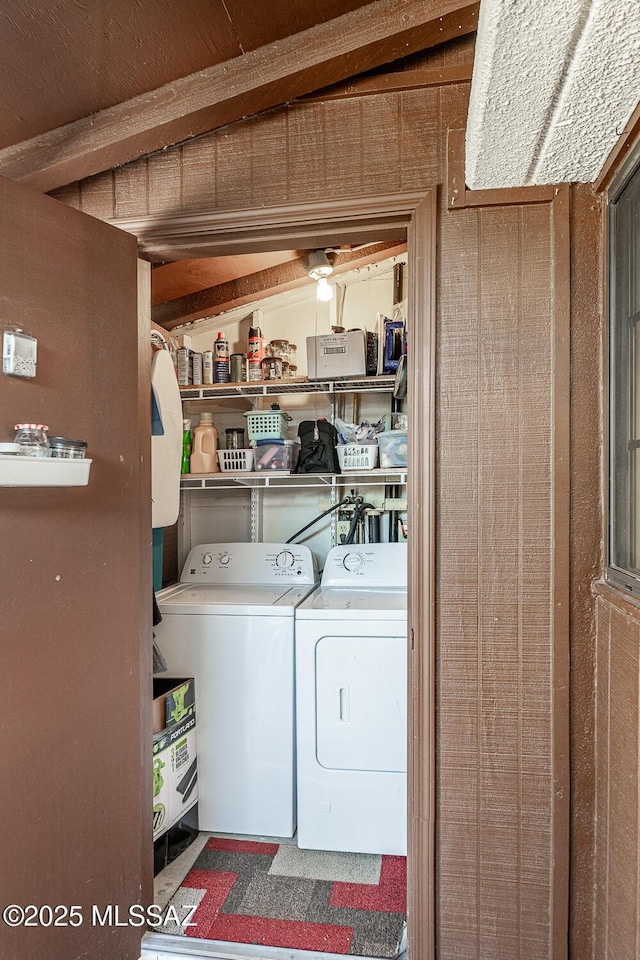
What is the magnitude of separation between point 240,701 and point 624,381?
169 cm

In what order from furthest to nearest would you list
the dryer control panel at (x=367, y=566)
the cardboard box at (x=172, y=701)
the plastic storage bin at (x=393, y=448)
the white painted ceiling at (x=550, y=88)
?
1. the plastic storage bin at (x=393, y=448)
2. the dryer control panel at (x=367, y=566)
3. the cardboard box at (x=172, y=701)
4. the white painted ceiling at (x=550, y=88)

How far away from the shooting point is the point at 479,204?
51.6 inches

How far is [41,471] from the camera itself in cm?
112

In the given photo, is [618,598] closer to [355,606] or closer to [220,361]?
[355,606]

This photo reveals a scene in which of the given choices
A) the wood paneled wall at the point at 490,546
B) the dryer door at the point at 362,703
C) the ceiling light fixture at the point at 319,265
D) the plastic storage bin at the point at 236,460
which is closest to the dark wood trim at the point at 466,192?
the wood paneled wall at the point at 490,546

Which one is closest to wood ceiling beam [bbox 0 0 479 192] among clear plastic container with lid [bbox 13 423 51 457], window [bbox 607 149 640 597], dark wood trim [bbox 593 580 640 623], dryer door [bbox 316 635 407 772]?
window [bbox 607 149 640 597]

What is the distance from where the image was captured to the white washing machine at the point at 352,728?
6.42ft

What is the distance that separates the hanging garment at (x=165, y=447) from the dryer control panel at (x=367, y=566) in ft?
2.89

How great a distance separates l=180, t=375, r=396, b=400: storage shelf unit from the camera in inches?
104

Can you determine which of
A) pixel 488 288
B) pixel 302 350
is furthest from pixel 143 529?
pixel 302 350

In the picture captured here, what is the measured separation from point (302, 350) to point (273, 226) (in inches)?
64.0

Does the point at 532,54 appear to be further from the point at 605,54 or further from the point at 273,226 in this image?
the point at 273,226

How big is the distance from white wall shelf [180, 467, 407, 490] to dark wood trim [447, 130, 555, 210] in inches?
53.8

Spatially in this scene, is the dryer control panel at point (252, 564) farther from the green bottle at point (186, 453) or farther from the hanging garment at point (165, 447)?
the hanging garment at point (165, 447)
